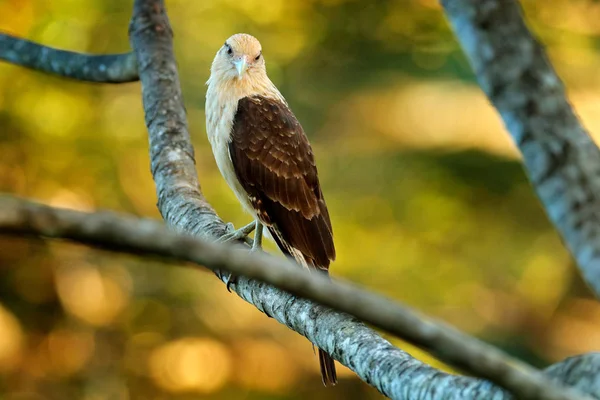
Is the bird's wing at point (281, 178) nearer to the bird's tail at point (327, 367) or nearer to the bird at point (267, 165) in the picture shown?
the bird at point (267, 165)

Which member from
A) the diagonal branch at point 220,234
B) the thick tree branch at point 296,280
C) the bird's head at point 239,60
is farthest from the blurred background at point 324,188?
the thick tree branch at point 296,280

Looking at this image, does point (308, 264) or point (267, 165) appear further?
point (267, 165)

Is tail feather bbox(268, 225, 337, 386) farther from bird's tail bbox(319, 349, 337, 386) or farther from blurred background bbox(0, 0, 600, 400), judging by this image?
blurred background bbox(0, 0, 600, 400)

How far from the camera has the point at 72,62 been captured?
13.8 ft

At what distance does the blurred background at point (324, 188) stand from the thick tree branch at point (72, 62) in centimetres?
254

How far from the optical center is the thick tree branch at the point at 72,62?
421 cm

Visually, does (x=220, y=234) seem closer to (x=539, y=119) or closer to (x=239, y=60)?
(x=239, y=60)

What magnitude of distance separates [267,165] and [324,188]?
187 inches

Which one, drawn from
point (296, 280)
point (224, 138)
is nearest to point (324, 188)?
point (224, 138)

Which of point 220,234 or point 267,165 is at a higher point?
point 267,165

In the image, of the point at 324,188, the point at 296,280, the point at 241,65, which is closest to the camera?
the point at 296,280

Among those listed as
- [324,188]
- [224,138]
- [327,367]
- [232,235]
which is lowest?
[324,188]

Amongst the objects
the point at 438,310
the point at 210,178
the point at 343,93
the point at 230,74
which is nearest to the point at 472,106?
the point at 343,93

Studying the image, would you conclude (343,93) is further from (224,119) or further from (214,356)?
(224,119)
